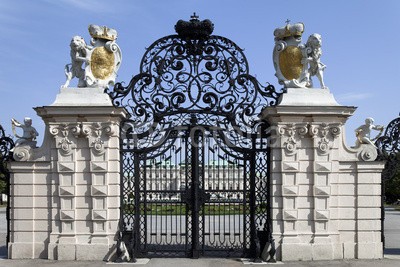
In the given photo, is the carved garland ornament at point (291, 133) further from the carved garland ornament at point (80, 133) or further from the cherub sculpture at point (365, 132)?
the carved garland ornament at point (80, 133)

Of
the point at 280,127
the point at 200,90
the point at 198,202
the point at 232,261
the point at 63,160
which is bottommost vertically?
the point at 232,261

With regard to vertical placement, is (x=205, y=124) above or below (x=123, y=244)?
above

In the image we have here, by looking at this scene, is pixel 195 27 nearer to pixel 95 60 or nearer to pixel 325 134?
pixel 95 60

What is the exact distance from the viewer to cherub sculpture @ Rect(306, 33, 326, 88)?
12.5 m

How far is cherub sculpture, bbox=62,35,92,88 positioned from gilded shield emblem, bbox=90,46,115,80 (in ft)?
0.53

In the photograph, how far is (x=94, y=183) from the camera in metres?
12.2

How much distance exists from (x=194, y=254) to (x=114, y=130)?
343 cm

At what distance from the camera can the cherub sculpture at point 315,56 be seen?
12484 mm

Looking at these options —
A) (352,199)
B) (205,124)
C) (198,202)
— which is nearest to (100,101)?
(205,124)

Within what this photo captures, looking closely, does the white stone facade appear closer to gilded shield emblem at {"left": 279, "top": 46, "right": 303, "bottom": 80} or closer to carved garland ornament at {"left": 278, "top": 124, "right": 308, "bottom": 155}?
carved garland ornament at {"left": 278, "top": 124, "right": 308, "bottom": 155}

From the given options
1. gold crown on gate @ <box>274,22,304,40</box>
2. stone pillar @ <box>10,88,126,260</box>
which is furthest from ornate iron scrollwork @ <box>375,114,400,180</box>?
stone pillar @ <box>10,88,126,260</box>

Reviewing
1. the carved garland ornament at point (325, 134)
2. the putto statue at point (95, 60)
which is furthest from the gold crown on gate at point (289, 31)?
the putto statue at point (95, 60)

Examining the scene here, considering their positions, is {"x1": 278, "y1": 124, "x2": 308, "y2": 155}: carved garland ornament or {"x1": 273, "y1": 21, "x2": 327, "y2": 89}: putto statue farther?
{"x1": 273, "y1": 21, "x2": 327, "y2": 89}: putto statue

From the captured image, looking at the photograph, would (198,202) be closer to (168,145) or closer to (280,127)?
(168,145)
